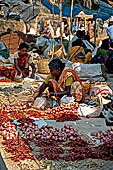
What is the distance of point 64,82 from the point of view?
6098 mm

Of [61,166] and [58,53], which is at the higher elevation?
[58,53]

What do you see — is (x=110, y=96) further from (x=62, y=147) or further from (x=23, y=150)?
(x=23, y=150)

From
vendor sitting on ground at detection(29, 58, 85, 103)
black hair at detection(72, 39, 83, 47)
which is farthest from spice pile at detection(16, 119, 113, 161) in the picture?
black hair at detection(72, 39, 83, 47)

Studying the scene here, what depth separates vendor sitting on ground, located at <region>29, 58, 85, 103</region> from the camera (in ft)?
19.5

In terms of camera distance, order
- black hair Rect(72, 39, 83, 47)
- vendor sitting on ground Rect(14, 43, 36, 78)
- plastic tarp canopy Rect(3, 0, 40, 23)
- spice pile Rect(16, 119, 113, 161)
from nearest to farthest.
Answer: spice pile Rect(16, 119, 113, 161) → vendor sitting on ground Rect(14, 43, 36, 78) → black hair Rect(72, 39, 83, 47) → plastic tarp canopy Rect(3, 0, 40, 23)

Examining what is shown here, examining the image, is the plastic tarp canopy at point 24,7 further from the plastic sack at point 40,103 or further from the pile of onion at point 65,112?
the pile of onion at point 65,112

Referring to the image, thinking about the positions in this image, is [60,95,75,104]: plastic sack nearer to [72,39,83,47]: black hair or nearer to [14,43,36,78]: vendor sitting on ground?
[14,43,36,78]: vendor sitting on ground

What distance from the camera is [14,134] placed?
4219 mm

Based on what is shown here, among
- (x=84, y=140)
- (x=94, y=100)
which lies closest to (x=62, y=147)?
(x=84, y=140)

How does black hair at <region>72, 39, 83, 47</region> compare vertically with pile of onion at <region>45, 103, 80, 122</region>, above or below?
above

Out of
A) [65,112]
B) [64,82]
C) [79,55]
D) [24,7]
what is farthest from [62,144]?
[24,7]

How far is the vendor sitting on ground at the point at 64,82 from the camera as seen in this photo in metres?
5.94

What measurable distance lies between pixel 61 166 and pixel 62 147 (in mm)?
619

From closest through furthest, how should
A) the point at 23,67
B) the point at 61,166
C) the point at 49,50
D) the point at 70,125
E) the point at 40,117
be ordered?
1. the point at 61,166
2. the point at 70,125
3. the point at 40,117
4. the point at 23,67
5. the point at 49,50
